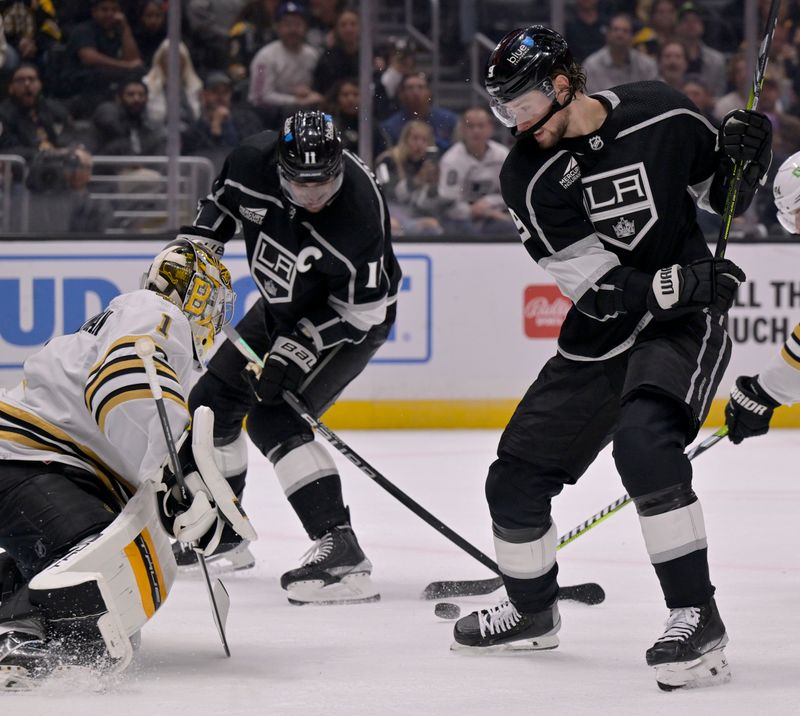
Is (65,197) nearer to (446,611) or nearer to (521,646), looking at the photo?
(446,611)

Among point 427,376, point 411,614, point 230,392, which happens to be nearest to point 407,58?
point 427,376

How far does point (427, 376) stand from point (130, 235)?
1.36 metres

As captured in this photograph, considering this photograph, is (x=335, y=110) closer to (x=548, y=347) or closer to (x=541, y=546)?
(x=548, y=347)

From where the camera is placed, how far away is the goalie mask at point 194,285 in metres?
2.43

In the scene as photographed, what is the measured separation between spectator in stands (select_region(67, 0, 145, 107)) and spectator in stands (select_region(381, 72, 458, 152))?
111cm

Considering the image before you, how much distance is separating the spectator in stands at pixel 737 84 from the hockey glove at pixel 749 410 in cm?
369

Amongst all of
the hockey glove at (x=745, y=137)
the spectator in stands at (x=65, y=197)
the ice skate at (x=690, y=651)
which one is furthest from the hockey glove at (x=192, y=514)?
the spectator in stands at (x=65, y=197)

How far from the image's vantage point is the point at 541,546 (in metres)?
2.56

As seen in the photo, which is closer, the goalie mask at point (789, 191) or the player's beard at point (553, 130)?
the player's beard at point (553, 130)

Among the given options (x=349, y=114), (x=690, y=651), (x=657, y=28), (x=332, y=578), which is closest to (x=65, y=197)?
(x=349, y=114)

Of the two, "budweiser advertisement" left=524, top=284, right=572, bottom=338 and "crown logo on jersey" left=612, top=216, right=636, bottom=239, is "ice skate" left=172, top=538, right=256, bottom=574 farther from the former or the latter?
"budweiser advertisement" left=524, top=284, right=572, bottom=338

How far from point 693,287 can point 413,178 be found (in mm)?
3853

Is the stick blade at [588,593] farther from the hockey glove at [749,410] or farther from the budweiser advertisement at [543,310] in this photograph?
the budweiser advertisement at [543,310]

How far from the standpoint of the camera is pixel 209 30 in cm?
604
